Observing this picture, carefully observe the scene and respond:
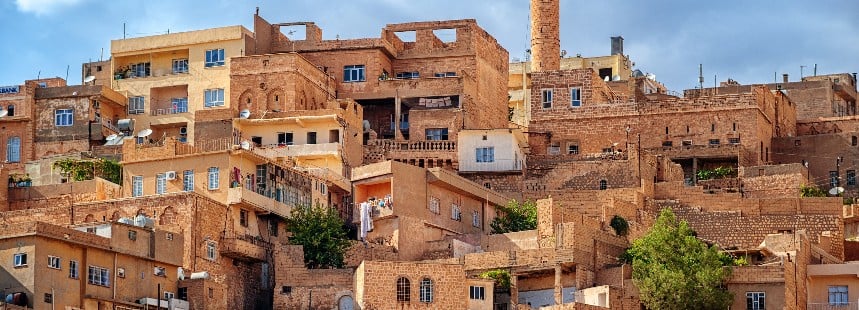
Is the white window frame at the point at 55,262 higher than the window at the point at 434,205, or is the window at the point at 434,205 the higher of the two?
the window at the point at 434,205

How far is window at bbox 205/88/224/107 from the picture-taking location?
64.8 metres

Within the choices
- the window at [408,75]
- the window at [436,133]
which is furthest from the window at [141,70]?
the window at [436,133]

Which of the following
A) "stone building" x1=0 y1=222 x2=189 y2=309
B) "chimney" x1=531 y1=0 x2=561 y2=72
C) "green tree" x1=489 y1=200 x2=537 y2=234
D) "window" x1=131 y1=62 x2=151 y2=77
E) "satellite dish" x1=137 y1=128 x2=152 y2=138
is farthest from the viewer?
"chimney" x1=531 y1=0 x2=561 y2=72

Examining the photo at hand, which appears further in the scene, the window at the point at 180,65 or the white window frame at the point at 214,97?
the window at the point at 180,65

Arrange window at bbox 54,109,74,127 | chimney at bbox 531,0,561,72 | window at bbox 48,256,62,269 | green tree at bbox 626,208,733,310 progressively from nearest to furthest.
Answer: window at bbox 48,256,62,269, green tree at bbox 626,208,733,310, window at bbox 54,109,74,127, chimney at bbox 531,0,561,72

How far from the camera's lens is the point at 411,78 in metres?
66.8

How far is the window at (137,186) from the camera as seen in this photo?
54.4 metres

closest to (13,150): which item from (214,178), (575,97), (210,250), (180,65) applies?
(180,65)

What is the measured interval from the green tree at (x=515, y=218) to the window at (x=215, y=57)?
39.6 ft

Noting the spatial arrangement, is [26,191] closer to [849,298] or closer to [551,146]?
[551,146]

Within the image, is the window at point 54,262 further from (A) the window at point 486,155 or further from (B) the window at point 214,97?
(A) the window at point 486,155

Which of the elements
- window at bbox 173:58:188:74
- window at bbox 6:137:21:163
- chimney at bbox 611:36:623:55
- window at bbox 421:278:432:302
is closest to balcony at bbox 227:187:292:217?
window at bbox 421:278:432:302

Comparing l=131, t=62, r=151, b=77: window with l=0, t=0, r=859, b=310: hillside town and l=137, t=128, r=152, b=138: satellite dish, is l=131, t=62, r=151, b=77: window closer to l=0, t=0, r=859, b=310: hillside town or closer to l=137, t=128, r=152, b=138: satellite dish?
l=0, t=0, r=859, b=310: hillside town

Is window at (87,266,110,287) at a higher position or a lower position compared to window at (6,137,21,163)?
lower
